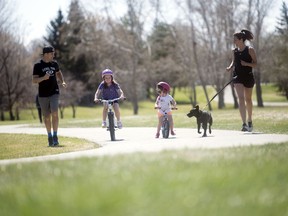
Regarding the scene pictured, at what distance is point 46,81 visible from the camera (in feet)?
35.1

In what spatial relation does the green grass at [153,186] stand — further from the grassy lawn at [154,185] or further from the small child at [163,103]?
the small child at [163,103]

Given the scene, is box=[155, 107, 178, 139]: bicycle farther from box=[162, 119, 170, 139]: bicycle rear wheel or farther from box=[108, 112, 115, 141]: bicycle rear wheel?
box=[108, 112, 115, 141]: bicycle rear wheel

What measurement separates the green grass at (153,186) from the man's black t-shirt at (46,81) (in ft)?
15.0

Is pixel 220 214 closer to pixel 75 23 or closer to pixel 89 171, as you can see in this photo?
pixel 89 171

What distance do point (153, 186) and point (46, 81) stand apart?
7150 millimetres

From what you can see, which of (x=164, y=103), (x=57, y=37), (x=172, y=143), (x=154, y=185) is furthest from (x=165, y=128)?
(x=57, y=37)

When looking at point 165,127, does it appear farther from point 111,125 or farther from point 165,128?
point 111,125

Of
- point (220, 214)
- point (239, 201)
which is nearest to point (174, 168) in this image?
point (239, 201)

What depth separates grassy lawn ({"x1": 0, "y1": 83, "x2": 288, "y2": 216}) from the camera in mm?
3424

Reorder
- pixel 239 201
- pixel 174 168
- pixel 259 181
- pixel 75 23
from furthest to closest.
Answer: pixel 75 23
pixel 174 168
pixel 259 181
pixel 239 201

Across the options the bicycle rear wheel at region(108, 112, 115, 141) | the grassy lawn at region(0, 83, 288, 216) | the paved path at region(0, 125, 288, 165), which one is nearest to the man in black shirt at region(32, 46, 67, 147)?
the paved path at region(0, 125, 288, 165)

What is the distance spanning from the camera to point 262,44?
1711 inches

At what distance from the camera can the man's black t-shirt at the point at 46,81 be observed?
10.7 m

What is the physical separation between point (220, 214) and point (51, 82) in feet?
26.7
